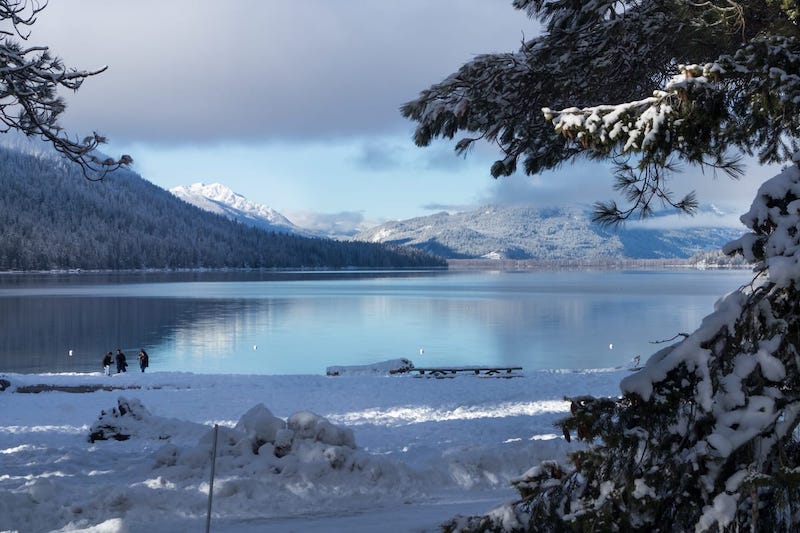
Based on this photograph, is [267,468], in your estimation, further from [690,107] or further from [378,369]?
[378,369]

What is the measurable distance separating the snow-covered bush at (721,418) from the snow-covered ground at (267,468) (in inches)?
161

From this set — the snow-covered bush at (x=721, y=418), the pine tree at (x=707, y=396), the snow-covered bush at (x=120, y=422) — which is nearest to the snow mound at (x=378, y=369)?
the snow-covered bush at (x=120, y=422)

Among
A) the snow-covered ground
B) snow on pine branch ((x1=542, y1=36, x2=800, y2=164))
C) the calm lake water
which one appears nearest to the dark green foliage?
snow on pine branch ((x1=542, y1=36, x2=800, y2=164))

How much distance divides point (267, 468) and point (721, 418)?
759 cm

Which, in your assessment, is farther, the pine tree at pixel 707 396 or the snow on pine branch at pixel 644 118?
the snow on pine branch at pixel 644 118

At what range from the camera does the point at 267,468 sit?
10.1 meters

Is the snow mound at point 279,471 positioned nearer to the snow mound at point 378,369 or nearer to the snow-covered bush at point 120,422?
the snow-covered bush at point 120,422

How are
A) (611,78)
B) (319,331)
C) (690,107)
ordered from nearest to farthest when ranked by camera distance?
(690,107)
(611,78)
(319,331)

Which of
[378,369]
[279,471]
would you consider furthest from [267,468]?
[378,369]

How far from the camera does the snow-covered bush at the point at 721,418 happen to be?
12.1ft

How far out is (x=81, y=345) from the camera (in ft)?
167

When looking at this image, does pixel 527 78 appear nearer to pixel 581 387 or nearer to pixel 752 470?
pixel 752 470

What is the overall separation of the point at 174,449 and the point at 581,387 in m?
14.5

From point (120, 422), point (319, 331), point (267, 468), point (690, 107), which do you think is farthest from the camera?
point (319, 331)
